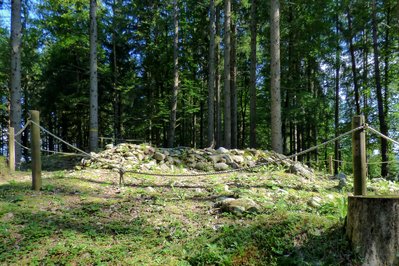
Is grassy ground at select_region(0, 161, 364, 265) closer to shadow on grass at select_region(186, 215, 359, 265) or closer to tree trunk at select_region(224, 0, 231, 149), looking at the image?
shadow on grass at select_region(186, 215, 359, 265)

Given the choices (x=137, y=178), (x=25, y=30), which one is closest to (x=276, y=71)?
(x=137, y=178)

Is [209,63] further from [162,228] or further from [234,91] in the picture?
[162,228]

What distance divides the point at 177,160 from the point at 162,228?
5514 millimetres

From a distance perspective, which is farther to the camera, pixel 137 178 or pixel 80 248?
pixel 137 178

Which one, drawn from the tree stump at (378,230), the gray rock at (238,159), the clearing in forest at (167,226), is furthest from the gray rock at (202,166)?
the tree stump at (378,230)

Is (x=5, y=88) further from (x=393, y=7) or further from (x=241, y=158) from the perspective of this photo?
(x=393, y=7)

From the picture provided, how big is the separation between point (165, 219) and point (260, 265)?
169cm

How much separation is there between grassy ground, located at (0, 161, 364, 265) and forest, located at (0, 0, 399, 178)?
27.0ft

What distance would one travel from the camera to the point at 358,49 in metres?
18.0

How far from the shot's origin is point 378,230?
109 inches

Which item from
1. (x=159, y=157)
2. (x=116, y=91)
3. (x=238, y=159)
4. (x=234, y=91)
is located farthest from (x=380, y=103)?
(x=116, y=91)

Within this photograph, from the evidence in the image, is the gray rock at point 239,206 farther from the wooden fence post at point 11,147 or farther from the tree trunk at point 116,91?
A: the tree trunk at point 116,91

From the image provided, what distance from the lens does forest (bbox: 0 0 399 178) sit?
53.0 ft

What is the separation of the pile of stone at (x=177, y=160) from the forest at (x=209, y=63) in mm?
4244
